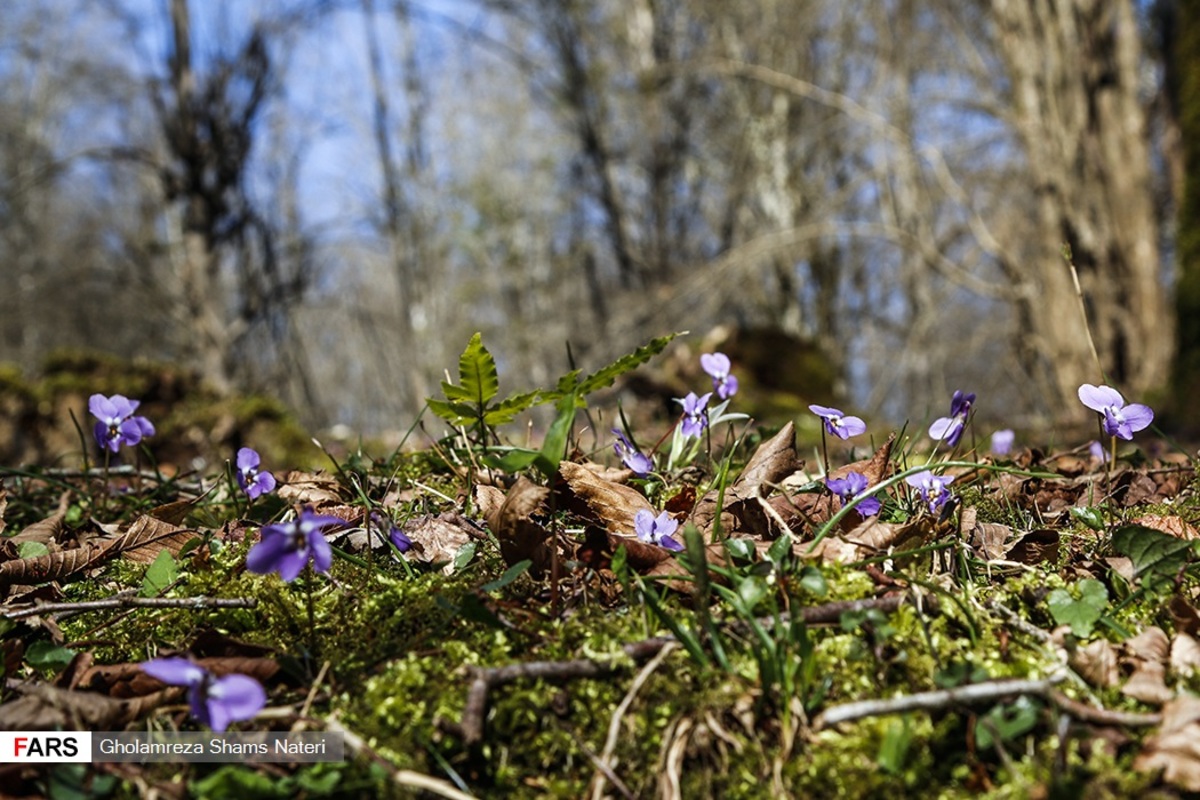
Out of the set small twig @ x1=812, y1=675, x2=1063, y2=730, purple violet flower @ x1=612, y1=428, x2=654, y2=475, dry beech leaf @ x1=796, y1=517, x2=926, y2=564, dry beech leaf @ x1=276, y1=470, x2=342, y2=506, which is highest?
dry beech leaf @ x1=276, y1=470, x2=342, y2=506

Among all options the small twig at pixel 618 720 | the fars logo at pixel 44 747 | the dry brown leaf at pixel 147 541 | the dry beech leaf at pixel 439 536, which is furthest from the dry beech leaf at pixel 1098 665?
the dry brown leaf at pixel 147 541

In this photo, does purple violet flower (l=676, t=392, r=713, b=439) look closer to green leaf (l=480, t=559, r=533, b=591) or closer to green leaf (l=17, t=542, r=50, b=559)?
green leaf (l=480, t=559, r=533, b=591)

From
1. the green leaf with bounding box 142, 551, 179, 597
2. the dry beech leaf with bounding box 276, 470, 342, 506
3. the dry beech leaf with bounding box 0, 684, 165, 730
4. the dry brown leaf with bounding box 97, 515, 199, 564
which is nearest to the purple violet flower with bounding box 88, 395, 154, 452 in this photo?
the dry brown leaf with bounding box 97, 515, 199, 564

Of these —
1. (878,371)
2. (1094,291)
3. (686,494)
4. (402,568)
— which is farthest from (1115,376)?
(878,371)

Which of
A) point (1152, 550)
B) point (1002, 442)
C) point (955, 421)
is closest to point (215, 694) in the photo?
point (1152, 550)

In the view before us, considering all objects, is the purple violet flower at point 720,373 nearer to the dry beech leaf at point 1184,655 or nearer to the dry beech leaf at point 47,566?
the dry beech leaf at point 1184,655

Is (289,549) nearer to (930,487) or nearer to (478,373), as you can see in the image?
(478,373)
